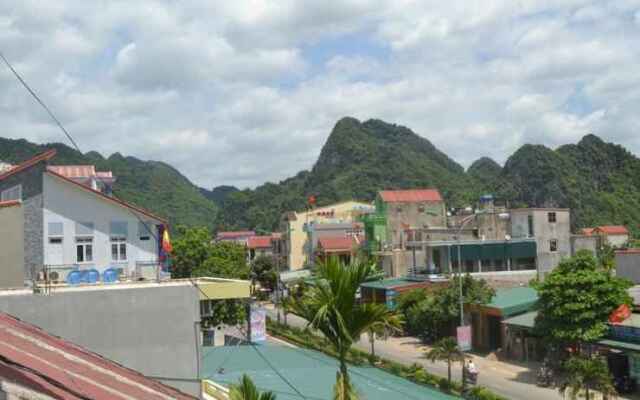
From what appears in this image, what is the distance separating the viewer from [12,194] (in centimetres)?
2003

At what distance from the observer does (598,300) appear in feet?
101

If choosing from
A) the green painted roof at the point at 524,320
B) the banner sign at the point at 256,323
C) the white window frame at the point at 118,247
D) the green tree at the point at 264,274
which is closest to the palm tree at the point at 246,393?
the white window frame at the point at 118,247

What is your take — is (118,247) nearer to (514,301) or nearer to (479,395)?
(479,395)

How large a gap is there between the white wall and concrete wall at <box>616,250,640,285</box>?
95.9 feet

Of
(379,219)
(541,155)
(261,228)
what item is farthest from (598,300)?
(261,228)

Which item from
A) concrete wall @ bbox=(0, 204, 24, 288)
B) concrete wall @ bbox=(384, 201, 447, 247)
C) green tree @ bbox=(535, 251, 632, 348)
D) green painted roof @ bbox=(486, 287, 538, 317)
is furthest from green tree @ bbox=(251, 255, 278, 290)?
concrete wall @ bbox=(0, 204, 24, 288)

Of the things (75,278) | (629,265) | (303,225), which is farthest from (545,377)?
(303,225)

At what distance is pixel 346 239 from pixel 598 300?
49.2 m

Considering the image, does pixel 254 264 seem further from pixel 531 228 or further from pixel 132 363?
pixel 132 363

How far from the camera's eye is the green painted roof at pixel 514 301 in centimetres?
3841

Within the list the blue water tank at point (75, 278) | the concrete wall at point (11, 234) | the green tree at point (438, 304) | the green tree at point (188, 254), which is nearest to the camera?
the concrete wall at point (11, 234)

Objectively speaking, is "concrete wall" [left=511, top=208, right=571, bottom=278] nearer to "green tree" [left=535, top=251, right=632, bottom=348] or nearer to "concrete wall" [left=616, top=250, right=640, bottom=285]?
"concrete wall" [left=616, top=250, right=640, bottom=285]

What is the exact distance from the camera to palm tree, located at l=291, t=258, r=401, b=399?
9594 mm

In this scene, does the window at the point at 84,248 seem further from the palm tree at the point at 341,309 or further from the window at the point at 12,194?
the palm tree at the point at 341,309
